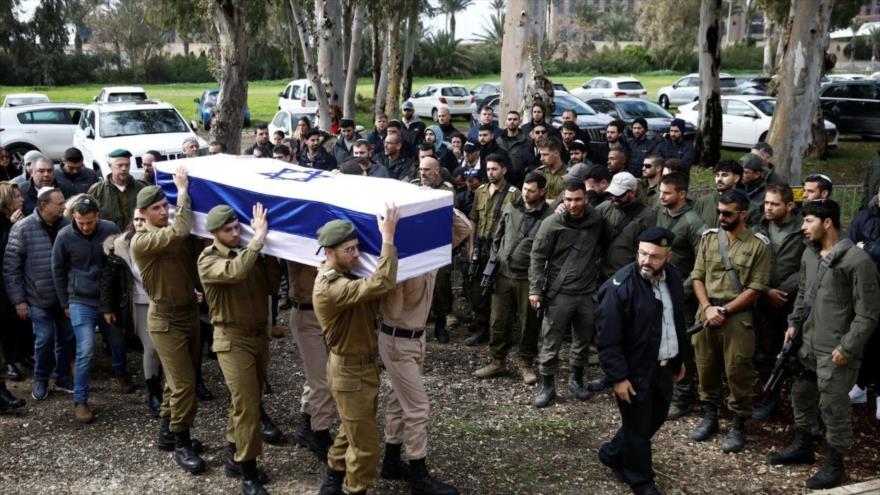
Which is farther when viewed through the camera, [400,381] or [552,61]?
[552,61]

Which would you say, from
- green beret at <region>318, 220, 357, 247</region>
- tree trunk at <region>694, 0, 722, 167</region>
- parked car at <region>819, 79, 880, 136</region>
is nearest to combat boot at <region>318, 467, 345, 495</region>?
green beret at <region>318, 220, 357, 247</region>

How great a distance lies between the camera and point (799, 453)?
19.2 feet

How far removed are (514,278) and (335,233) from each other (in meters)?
2.86

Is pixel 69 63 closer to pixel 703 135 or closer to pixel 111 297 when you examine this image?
pixel 703 135

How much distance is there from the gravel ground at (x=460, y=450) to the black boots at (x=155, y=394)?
8 centimetres

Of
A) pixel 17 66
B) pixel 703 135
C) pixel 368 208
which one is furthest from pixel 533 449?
pixel 17 66

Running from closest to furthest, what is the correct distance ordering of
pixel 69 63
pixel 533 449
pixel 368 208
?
pixel 368 208 < pixel 533 449 < pixel 69 63

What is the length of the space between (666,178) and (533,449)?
2499 mm

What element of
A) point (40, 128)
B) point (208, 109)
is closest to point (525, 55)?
point (40, 128)

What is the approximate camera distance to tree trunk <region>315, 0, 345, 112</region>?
51.2 feet

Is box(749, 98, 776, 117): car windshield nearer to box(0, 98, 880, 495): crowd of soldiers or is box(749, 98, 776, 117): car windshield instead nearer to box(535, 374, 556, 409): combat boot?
box(0, 98, 880, 495): crowd of soldiers

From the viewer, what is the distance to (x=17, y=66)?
48.8 meters

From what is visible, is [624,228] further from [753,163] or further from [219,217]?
[219,217]

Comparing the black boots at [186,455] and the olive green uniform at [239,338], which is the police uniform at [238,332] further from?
the black boots at [186,455]
